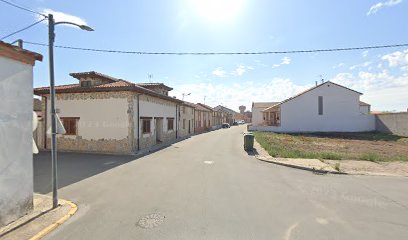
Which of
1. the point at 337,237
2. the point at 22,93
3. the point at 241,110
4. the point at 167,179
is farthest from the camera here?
the point at 241,110

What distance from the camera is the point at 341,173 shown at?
10867 mm

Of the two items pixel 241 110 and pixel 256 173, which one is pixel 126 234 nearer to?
pixel 256 173

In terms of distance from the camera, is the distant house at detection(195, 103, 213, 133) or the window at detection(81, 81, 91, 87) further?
the distant house at detection(195, 103, 213, 133)

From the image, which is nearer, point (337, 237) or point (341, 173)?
point (337, 237)

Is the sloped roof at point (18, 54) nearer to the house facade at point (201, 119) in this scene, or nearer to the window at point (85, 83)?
the window at point (85, 83)

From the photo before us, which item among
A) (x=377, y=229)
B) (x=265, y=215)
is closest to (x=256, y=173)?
(x=265, y=215)

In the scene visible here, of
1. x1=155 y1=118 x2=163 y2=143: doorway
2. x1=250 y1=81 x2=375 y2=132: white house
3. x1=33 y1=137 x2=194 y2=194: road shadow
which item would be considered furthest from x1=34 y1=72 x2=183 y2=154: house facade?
x1=250 y1=81 x2=375 y2=132: white house

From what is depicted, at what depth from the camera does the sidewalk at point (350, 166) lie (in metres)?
11.0

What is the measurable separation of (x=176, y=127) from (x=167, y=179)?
18403 mm

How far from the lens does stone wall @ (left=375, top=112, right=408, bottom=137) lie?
31175 millimetres

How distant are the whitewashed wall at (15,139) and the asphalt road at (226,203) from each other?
1.26 metres

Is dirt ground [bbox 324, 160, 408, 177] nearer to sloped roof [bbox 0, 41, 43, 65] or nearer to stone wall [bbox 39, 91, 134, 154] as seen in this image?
stone wall [bbox 39, 91, 134, 154]

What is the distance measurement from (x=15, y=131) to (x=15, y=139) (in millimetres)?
178

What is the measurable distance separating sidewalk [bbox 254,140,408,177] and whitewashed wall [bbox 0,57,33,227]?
1067 centimetres
